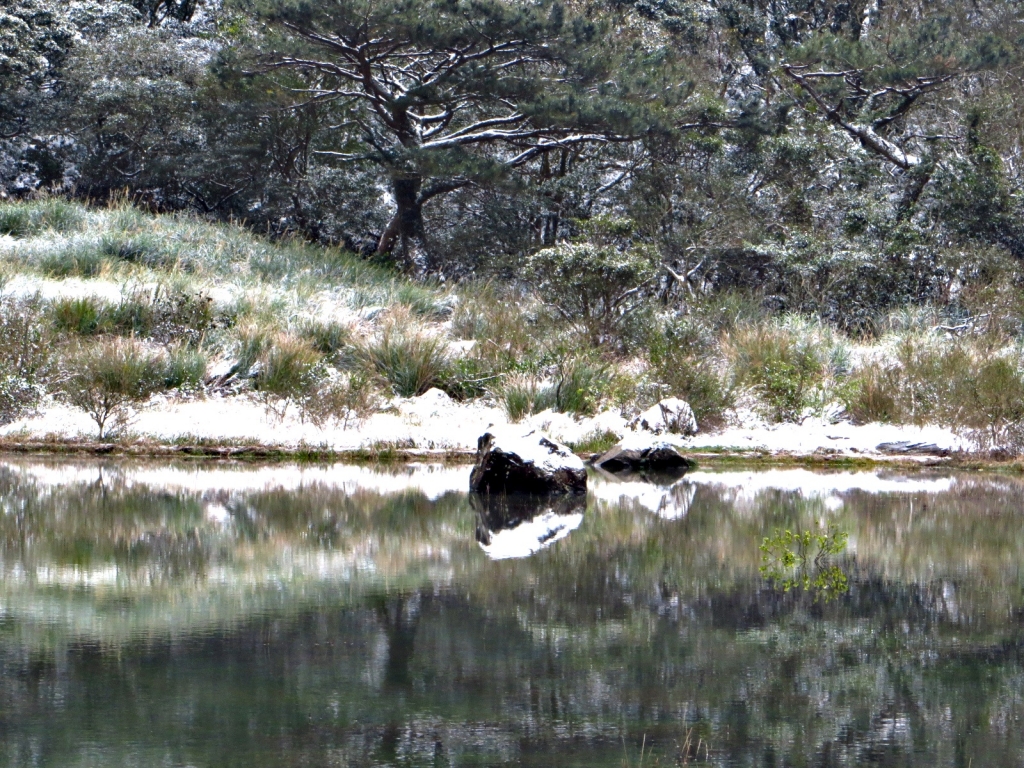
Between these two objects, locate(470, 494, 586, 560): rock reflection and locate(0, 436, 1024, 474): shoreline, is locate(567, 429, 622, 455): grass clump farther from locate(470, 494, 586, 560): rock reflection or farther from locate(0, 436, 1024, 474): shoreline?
locate(470, 494, 586, 560): rock reflection

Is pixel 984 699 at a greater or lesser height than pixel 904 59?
lesser

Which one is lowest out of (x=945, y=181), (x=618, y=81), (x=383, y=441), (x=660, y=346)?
(x=383, y=441)

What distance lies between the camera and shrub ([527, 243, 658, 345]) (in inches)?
788

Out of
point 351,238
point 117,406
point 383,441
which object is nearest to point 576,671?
point 383,441

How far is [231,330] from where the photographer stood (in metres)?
18.9

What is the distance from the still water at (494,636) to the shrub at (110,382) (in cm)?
415

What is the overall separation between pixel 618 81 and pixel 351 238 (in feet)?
27.8

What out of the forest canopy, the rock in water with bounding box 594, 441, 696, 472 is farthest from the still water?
the forest canopy

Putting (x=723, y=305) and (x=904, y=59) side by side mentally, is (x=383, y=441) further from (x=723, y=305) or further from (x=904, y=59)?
(x=904, y=59)

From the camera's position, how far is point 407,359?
Result: 17.8m

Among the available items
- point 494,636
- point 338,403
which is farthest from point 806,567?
point 338,403

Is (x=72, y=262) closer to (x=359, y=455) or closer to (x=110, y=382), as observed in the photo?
(x=110, y=382)

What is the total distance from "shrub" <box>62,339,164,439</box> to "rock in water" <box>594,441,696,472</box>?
5775 millimetres

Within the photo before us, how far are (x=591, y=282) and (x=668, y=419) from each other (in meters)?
4.98
